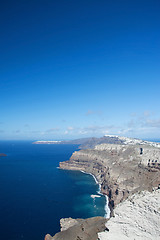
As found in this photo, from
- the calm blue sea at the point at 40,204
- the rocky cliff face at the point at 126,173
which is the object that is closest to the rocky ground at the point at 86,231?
the calm blue sea at the point at 40,204

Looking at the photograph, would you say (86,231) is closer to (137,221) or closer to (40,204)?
(137,221)

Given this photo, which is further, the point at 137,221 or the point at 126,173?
the point at 126,173

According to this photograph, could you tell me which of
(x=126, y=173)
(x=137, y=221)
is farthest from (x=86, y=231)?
(x=126, y=173)

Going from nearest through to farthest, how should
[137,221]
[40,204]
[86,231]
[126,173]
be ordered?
[137,221] → [86,231] → [40,204] → [126,173]

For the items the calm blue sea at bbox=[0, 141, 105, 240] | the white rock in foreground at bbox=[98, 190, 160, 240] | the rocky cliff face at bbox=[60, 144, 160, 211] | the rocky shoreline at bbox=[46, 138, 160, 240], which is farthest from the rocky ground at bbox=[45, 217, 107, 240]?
the rocky cliff face at bbox=[60, 144, 160, 211]

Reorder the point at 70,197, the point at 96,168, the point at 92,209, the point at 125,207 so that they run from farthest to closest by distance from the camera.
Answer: the point at 96,168, the point at 70,197, the point at 92,209, the point at 125,207

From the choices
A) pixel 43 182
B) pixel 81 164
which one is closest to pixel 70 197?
pixel 43 182

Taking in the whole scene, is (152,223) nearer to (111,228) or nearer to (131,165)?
(111,228)

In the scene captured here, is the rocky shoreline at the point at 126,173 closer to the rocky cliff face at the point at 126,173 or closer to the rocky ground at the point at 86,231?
the rocky cliff face at the point at 126,173
